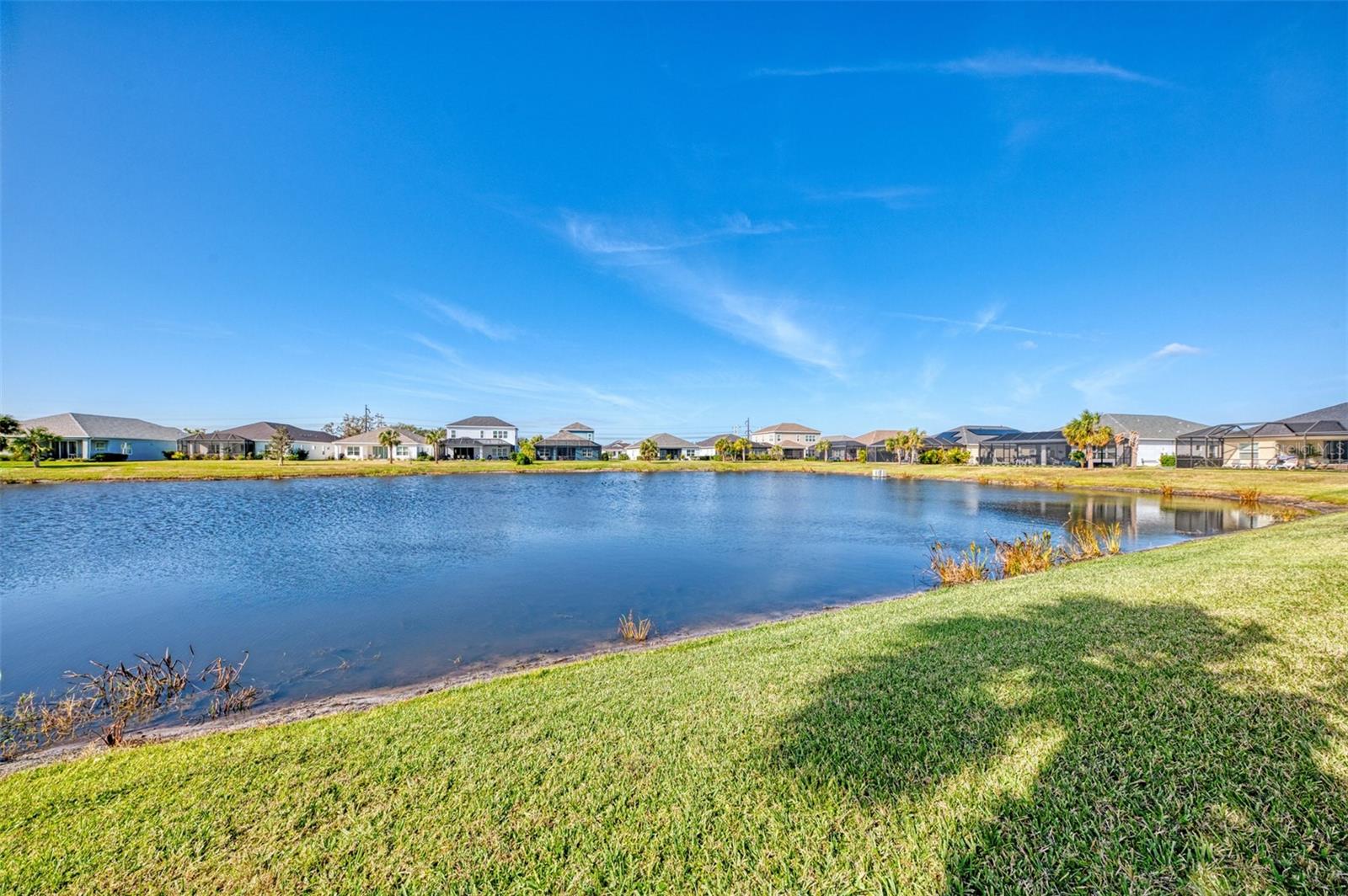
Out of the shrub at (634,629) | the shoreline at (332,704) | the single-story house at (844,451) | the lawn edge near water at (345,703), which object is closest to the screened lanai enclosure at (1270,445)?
the single-story house at (844,451)

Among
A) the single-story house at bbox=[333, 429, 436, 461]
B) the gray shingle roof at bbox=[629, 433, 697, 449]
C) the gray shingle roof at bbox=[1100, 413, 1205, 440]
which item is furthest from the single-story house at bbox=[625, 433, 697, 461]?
the gray shingle roof at bbox=[1100, 413, 1205, 440]

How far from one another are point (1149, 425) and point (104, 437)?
111 m

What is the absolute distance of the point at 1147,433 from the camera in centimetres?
5312

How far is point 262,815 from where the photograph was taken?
3361mm

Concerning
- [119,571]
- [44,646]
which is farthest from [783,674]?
[119,571]

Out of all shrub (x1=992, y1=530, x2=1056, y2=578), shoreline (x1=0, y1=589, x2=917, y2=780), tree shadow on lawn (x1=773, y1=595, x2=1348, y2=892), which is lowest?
shoreline (x1=0, y1=589, x2=917, y2=780)

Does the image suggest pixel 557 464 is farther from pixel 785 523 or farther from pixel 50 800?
pixel 50 800

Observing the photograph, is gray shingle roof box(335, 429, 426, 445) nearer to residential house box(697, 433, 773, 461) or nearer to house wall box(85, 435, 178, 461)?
house wall box(85, 435, 178, 461)

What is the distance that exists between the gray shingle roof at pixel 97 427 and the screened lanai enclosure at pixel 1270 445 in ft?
352

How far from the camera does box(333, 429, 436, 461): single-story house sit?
7044 cm

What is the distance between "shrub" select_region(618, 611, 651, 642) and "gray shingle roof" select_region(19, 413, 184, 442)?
76.5m

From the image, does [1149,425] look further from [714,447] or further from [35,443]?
[35,443]

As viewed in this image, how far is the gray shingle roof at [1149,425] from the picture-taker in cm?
5328

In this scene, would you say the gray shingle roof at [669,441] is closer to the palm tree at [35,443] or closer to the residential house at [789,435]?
the residential house at [789,435]
